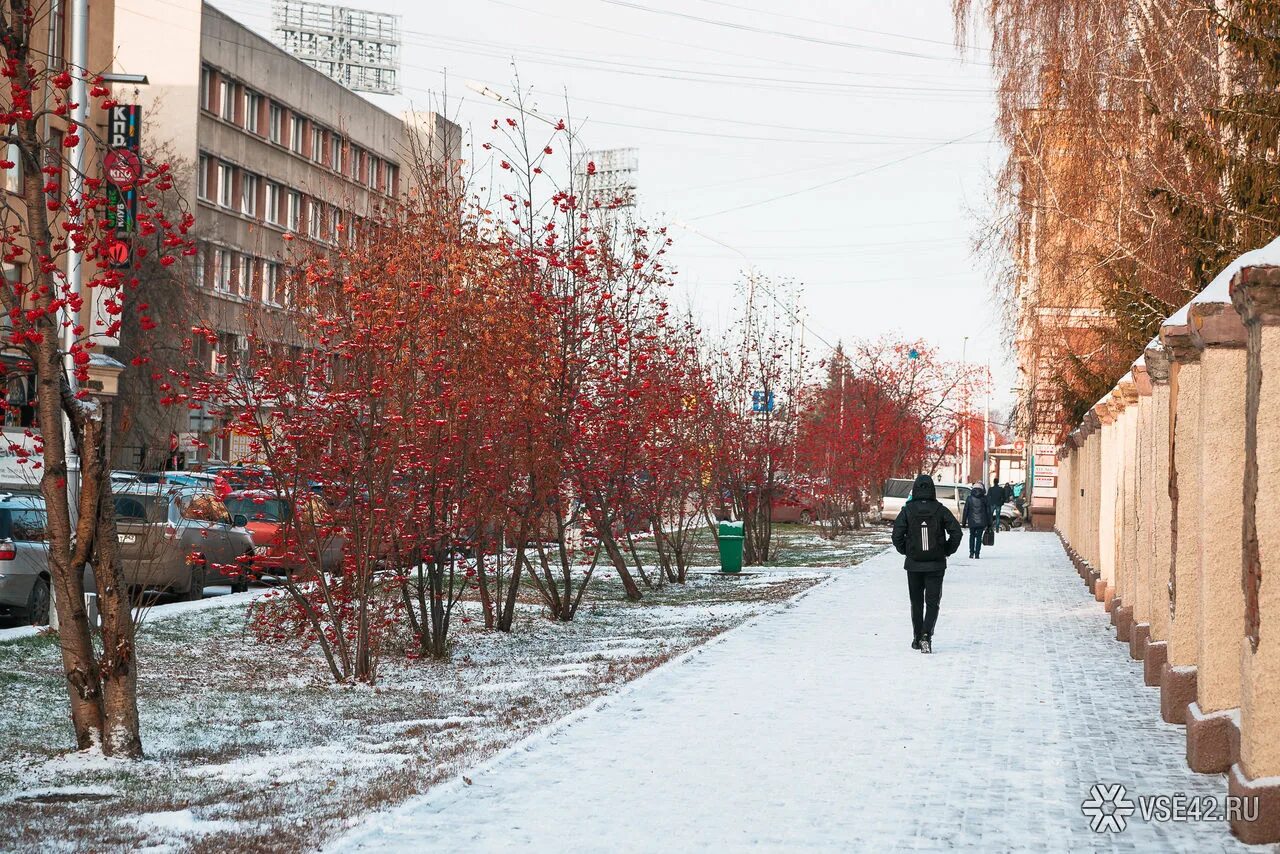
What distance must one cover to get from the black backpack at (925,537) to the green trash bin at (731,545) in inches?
523

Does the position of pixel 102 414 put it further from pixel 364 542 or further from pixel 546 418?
pixel 546 418

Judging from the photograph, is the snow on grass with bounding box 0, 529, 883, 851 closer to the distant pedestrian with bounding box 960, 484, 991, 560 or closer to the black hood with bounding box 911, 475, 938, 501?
the black hood with bounding box 911, 475, 938, 501

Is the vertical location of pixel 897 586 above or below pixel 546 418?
below

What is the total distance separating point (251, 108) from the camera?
59688 mm

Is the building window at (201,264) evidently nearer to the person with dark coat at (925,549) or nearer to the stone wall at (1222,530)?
the person with dark coat at (925,549)

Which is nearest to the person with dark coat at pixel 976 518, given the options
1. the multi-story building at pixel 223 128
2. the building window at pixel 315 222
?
the multi-story building at pixel 223 128

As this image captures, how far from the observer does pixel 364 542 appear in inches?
548

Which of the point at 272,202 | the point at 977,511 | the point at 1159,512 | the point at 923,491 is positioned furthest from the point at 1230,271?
the point at 272,202

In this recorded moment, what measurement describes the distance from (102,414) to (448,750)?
285 cm

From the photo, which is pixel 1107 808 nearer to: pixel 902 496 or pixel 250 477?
pixel 250 477

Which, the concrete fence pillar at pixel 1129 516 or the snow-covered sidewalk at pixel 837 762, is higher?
the concrete fence pillar at pixel 1129 516

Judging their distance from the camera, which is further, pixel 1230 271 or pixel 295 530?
pixel 295 530

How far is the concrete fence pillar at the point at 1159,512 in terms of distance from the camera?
41.8ft

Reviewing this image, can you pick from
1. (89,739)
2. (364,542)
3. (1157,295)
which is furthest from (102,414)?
(1157,295)
